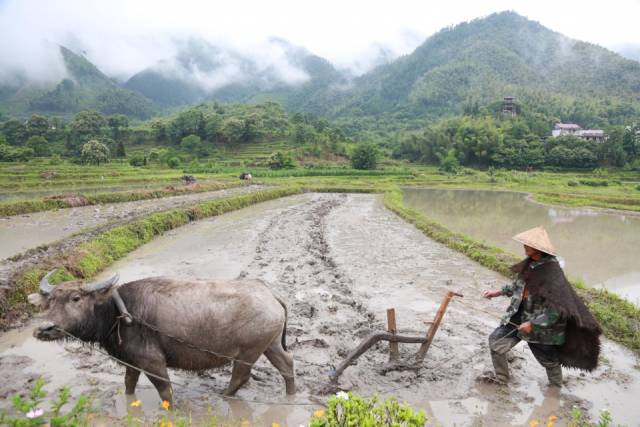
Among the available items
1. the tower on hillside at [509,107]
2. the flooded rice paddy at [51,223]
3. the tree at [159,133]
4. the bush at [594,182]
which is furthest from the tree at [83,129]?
the tower on hillside at [509,107]

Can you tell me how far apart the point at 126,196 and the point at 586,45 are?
170 meters

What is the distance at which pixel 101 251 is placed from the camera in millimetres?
11008

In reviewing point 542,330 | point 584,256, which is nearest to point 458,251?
point 584,256

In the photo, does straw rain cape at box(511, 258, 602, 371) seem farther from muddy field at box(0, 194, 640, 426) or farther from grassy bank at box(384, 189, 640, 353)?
grassy bank at box(384, 189, 640, 353)

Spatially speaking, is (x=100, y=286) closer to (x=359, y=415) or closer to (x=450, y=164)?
(x=359, y=415)

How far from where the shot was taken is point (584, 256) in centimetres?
1418

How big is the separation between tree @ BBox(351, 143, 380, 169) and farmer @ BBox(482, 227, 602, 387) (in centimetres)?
4946

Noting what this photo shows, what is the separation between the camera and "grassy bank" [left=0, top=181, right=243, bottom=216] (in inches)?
737

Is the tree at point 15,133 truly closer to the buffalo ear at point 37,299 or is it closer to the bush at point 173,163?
the bush at point 173,163

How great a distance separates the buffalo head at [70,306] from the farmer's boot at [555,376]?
5161mm

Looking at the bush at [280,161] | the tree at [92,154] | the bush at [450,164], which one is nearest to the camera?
the tree at [92,154]

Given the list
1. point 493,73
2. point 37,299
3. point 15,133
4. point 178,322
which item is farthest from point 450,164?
point 493,73

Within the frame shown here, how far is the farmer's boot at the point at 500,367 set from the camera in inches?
206

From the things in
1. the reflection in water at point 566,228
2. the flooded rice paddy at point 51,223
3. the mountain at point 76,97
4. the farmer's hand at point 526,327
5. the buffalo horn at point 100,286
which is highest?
the mountain at point 76,97
